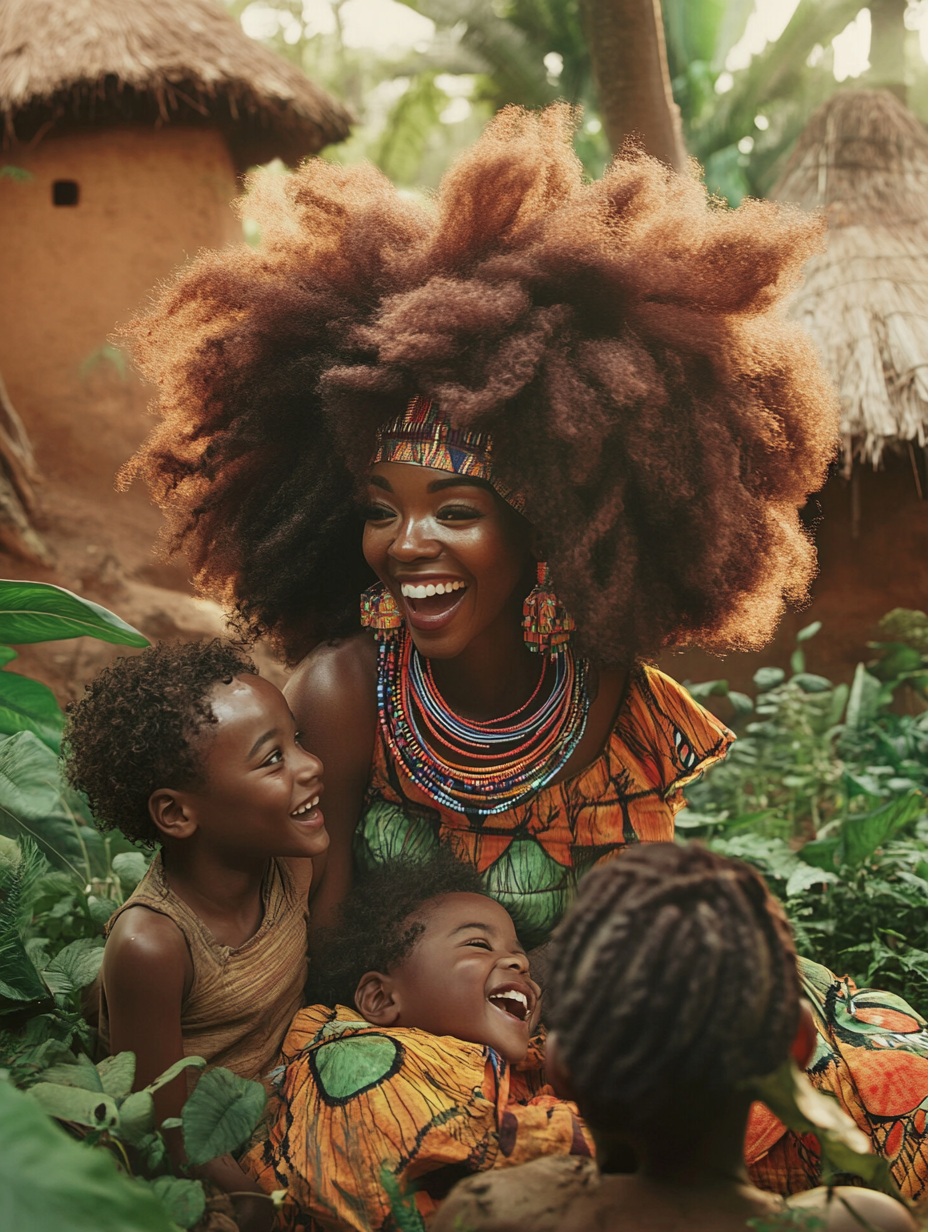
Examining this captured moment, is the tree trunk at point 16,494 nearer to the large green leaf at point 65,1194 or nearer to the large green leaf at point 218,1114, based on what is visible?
the large green leaf at point 218,1114

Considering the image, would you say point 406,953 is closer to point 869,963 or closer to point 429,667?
A: point 429,667

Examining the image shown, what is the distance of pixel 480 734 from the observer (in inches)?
96.7

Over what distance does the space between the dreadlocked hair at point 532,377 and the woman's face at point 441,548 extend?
0.08m

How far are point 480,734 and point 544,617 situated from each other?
0.97ft

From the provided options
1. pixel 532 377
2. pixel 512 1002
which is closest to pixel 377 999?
pixel 512 1002

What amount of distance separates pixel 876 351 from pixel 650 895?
197 inches

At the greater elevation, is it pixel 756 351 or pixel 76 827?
pixel 756 351

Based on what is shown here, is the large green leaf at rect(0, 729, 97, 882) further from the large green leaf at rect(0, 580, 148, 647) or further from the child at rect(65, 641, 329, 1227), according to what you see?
the child at rect(65, 641, 329, 1227)

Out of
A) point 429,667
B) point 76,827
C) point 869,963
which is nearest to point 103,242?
point 76,827

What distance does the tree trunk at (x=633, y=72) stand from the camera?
193 inches

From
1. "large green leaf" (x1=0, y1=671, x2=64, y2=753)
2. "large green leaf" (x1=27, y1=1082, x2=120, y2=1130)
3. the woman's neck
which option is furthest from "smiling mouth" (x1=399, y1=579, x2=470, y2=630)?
"large green leaf" (x1=0, y1=671, x2=64, y2=753)

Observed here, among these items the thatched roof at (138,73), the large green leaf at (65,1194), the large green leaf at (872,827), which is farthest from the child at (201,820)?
the thatched roof at (138,73)

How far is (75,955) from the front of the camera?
2.38 meters

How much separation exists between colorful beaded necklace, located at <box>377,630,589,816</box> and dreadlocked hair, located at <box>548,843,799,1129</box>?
1.15 meters
